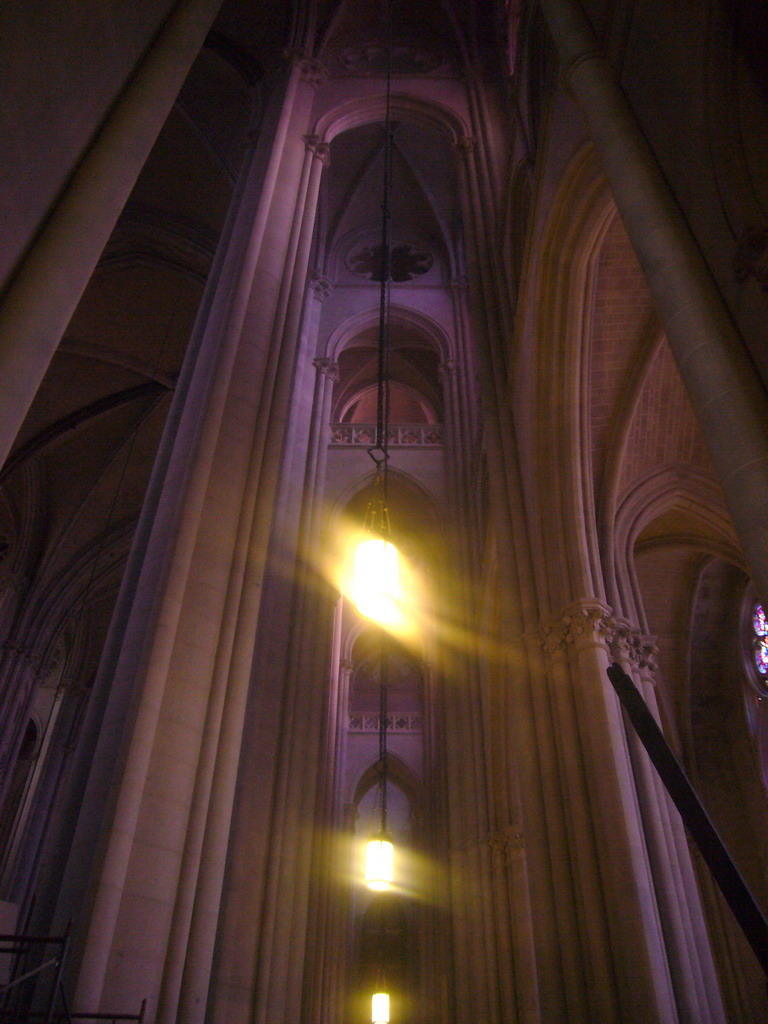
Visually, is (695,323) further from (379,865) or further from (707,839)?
(379,865)

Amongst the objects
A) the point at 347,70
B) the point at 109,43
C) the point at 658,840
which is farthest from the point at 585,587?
the point at 347,70

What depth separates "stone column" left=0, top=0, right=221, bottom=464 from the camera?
240 centimetres

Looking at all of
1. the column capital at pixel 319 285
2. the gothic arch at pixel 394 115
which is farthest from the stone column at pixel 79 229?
the column capital at pixel 319 285

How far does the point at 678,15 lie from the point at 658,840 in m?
5.65

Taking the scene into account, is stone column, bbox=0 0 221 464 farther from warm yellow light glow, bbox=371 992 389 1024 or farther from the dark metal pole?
warm yellow light glow, bbox=371 992 389 1024

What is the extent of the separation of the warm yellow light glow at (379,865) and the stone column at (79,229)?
8.38 meters

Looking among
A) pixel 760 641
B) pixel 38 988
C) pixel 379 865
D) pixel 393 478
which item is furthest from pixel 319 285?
pixel 38 988

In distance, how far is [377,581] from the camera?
15.1ft

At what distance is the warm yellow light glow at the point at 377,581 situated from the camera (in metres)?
4.57

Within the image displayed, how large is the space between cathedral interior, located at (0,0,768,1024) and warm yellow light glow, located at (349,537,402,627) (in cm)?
107

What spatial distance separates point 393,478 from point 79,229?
11784mm

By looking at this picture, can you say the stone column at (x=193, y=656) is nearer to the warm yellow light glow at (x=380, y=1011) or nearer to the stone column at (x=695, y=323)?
the stone column at (x=695, y=323)

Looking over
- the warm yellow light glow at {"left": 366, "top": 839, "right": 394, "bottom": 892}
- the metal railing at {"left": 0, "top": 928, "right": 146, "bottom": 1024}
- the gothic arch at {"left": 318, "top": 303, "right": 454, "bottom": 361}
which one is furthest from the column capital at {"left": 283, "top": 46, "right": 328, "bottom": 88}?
the metal railing at {"left": 0, "top": 928, "right": 146, "bottom": 1024}

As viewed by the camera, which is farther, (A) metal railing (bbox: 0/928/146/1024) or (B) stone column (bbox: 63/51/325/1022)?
(B) stone column (bbox: 63/51/325/1022)
